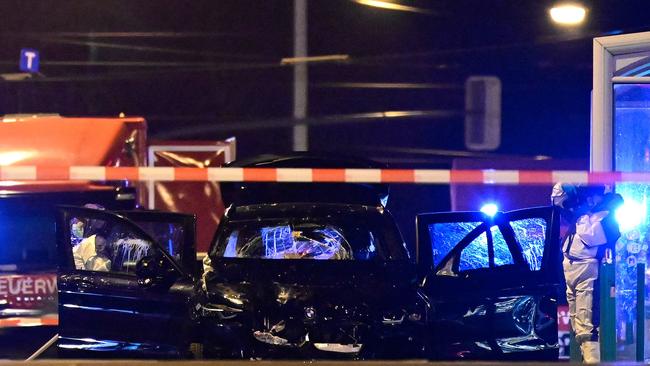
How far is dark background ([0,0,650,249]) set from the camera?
16.1m

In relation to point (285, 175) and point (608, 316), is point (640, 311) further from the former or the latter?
point (285, 175)

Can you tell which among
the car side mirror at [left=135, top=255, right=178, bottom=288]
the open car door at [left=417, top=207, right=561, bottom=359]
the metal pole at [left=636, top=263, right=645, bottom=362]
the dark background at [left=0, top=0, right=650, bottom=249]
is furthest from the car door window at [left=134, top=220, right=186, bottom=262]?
the dark background at [left=0, top=0, right=650, bottom=249]

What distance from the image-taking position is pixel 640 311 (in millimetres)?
7699

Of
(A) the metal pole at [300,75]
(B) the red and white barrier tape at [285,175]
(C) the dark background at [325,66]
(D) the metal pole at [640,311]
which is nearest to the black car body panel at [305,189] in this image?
(B) the red and white barrier tape at [285,175]

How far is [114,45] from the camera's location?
16.8 metres

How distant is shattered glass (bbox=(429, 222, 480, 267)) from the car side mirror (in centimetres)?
195

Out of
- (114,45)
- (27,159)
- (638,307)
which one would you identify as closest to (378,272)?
(638,307)

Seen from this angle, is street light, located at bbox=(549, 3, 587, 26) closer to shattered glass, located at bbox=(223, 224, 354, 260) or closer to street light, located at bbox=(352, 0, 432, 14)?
street light, located at bbox=(352, 0, 432, 14)

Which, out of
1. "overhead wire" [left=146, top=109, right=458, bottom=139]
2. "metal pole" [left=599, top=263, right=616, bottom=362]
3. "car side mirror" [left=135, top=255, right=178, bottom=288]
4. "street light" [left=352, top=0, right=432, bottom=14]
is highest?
"street light" [left=352, top=0, right=432, bottom=14]

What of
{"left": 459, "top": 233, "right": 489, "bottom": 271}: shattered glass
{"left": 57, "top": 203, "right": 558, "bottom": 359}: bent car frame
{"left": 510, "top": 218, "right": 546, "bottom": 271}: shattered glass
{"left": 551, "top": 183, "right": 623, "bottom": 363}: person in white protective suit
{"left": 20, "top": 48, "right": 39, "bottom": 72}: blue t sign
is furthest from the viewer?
{"left": 20, "top": 48, "right": 39, "bottom": 72}: blue t sign

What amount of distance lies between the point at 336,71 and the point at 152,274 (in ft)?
31.6

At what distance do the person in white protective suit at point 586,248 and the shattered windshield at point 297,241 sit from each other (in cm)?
213

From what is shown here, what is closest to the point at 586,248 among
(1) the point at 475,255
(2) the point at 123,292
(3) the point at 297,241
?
(1) the point at 475,255

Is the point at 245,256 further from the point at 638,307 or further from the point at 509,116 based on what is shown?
the point at 509,116
